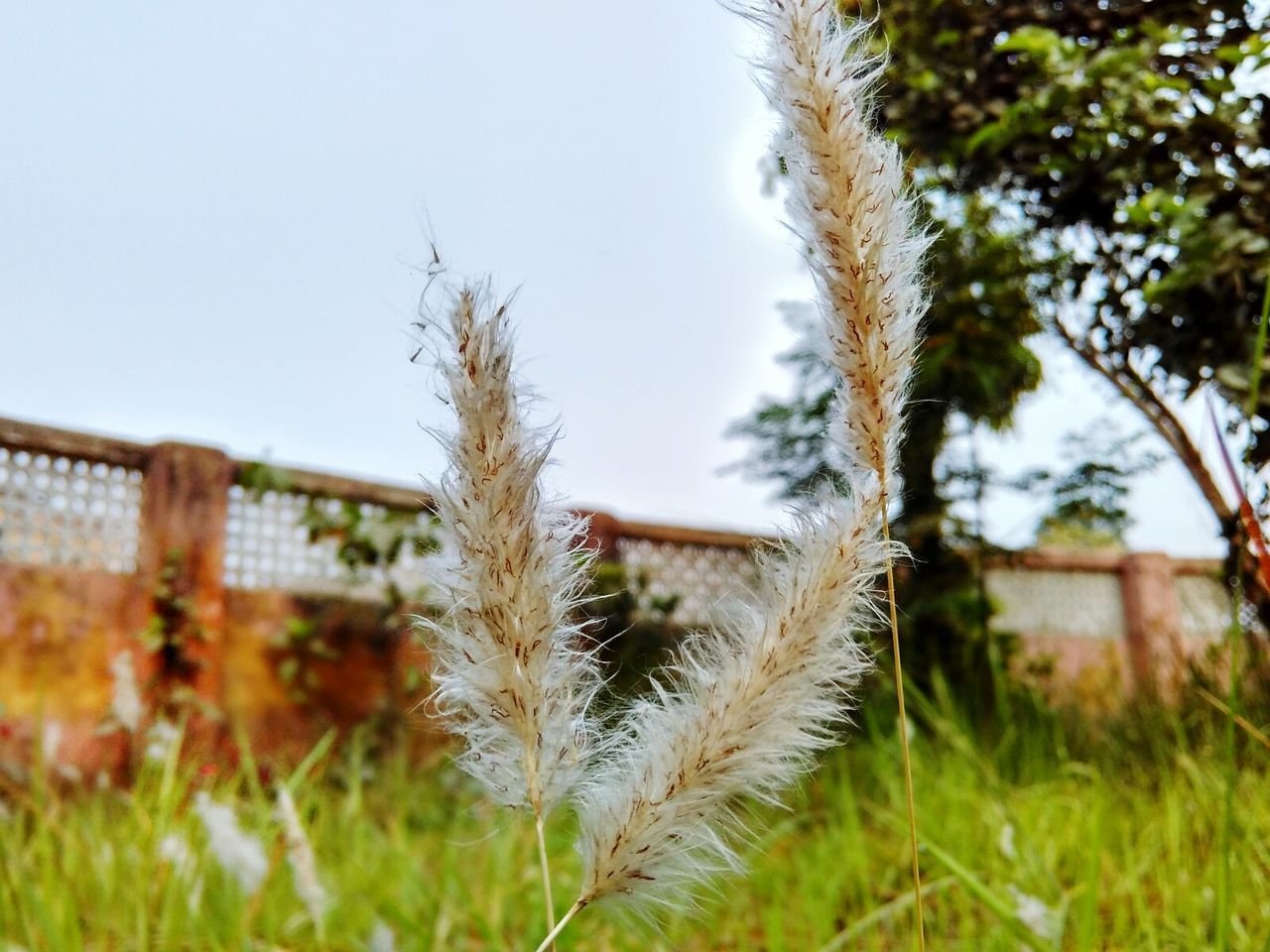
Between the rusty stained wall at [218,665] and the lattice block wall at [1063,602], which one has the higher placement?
the lattice block wall at [1063,602]

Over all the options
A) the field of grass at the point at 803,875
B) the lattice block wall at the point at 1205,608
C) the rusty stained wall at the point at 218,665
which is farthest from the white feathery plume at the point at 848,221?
the rusty stained wall at the point at 218,665

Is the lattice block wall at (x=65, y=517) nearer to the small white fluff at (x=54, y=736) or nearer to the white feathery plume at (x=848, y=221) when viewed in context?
the small white fluff at (x=54, y=736)

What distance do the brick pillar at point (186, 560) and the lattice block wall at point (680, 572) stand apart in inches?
77.8

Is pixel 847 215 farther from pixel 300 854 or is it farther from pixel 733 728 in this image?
pixel 300 854

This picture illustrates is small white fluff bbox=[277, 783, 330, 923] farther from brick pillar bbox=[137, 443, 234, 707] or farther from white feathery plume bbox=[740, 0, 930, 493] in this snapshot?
brick pillar bbox=[137, 443, 234, 707]

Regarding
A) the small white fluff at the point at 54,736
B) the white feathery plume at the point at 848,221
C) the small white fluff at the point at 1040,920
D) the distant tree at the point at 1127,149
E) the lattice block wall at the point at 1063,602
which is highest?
the distant tree at the point at 1127,149

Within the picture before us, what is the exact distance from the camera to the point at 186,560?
152 inches

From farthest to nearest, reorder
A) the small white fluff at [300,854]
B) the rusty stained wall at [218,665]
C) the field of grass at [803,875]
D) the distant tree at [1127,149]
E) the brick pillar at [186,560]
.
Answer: the brick pillar at [186,560] → the rusty stained wall at [218,665] → the distant tree at [1127,149] → the field of grass at [803,875] → the small white fluff at [300,854]

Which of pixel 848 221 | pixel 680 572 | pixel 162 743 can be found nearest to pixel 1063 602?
pixel 680 572

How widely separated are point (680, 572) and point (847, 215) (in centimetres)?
476

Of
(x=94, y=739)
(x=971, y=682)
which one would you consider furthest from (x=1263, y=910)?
(x=94, y=739)

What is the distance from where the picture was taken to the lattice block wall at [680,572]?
4941 millimetres

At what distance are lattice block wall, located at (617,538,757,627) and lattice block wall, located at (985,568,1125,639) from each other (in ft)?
5.36

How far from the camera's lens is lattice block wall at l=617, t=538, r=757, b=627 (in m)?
4.94
